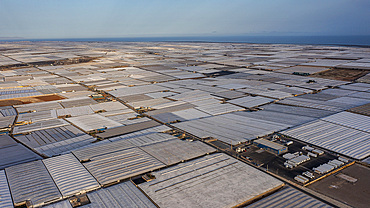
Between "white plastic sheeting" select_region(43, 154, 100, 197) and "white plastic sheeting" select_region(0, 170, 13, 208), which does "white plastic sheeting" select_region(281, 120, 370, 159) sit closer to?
"white plastic sheeting" select_region(43, 154, 100, 197)

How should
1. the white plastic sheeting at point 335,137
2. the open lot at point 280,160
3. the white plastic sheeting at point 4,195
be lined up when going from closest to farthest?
1. the white plastic sheeting at point 4,195
2. the open lot at point 280,160
3. the white plastic sheeting at point 335,137

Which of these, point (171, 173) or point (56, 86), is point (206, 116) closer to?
point (171, 173)

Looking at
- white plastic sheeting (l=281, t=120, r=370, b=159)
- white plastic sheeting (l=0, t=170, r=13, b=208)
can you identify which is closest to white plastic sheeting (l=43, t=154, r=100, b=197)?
white plastic sheeting (l=0, t=170, r=13, b=208)

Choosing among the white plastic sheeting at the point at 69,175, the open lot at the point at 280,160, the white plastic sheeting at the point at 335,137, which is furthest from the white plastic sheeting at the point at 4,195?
the white plastic sheeting at the point at 335,137

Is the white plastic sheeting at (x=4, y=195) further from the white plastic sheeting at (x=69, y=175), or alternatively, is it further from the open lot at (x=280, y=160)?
the open lot at (x=280, y=160)

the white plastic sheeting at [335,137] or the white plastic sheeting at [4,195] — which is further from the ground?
the white plastic sheeting at [335,137]

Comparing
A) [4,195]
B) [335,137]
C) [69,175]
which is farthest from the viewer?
[335,137]

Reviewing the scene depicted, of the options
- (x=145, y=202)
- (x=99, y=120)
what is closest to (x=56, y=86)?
(x=99, y=120)

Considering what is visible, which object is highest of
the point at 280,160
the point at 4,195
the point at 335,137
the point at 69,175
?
the point at 335,137

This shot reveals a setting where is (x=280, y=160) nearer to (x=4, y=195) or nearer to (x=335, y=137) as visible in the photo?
(x=335, y=137)

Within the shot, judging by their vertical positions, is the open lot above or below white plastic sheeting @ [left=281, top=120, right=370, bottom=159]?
below

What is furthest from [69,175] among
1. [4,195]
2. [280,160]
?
[280,160]

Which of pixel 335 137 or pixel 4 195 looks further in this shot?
pixel 335 137
